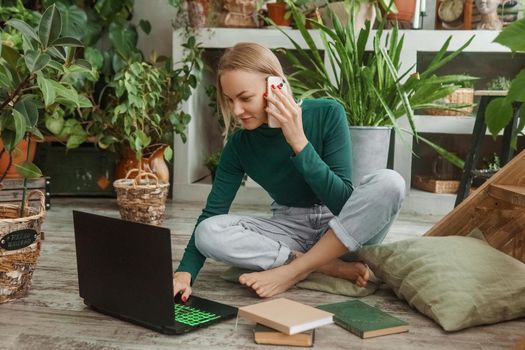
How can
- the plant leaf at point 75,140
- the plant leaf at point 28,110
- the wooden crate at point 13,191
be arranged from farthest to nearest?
the plant leaf at point 75,140
the wooden crate at point 13,191
the plant leaf at point 28,110

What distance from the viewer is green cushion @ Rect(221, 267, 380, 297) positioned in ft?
5.97

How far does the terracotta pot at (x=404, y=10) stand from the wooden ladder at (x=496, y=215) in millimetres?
1638

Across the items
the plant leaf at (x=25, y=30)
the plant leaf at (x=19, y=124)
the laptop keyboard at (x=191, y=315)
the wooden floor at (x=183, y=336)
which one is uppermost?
the plant leaf at (x=25, y=30)

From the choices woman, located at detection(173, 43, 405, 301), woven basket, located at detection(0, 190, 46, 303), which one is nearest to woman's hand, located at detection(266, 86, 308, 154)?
woman, located at detection(173, 43, 405, 301)

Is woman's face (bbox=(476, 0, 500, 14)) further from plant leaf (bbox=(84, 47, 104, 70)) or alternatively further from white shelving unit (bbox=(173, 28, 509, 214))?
plant leaf (bbox=(84, 47, 104, 70))

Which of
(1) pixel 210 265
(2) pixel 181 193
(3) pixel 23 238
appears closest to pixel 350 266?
(1) pixel 210 265

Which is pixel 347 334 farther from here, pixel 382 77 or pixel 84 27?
pixel 84 27

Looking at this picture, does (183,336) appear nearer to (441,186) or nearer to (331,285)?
(331,285)

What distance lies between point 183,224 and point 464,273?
1.53m

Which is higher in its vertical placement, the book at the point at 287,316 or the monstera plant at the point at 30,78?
the monstera plant at the point at 30,78

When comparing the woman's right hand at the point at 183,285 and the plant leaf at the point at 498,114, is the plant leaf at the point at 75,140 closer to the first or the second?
the woman's right hand at the point at 183,285

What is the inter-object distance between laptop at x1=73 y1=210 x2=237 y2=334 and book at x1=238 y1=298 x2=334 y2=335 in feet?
0.48

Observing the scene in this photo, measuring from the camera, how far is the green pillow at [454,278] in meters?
1.56

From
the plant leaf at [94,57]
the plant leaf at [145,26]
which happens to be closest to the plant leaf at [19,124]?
the plant leaf at [94,57]
